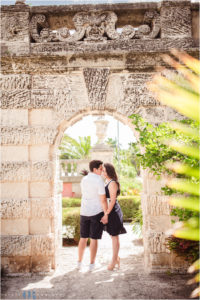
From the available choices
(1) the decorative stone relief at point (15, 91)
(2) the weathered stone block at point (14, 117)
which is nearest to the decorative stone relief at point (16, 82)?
(1) the decorative stone relief at point (15, 91)

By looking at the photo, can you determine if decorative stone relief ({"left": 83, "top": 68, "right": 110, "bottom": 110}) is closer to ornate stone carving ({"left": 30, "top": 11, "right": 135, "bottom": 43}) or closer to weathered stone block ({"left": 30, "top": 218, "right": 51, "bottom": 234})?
Answer: ornate stone carving ({"left": 30, "top": 11, "right": 135, "bottom": 43})

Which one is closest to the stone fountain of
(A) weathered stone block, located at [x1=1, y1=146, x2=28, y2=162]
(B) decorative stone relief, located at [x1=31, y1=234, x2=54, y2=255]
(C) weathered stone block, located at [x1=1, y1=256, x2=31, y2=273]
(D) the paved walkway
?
(D) the paved walkway

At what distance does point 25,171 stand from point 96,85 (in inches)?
75.1

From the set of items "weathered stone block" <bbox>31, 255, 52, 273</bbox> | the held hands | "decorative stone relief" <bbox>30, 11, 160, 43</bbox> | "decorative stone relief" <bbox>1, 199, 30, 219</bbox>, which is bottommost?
"weathered stone block" <bbox>31, 255, 52, 273</bbox>

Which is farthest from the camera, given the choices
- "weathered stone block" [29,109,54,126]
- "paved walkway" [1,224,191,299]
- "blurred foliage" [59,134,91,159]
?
"blurred foliage" [59,134,91,159]

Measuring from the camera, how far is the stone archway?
457cm

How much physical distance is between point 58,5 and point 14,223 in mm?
3823

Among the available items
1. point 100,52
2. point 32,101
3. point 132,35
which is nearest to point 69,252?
point 32,101

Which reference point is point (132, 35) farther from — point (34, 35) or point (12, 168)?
point (12, 168)

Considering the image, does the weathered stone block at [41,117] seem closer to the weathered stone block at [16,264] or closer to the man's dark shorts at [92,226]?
the man's dark shorts at [92,226]

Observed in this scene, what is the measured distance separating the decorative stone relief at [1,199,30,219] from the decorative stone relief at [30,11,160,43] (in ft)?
9.22

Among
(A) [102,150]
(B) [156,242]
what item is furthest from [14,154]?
(A) [102,150]

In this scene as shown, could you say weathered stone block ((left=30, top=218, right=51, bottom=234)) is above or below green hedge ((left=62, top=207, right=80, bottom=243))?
above

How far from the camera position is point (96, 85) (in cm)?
467
